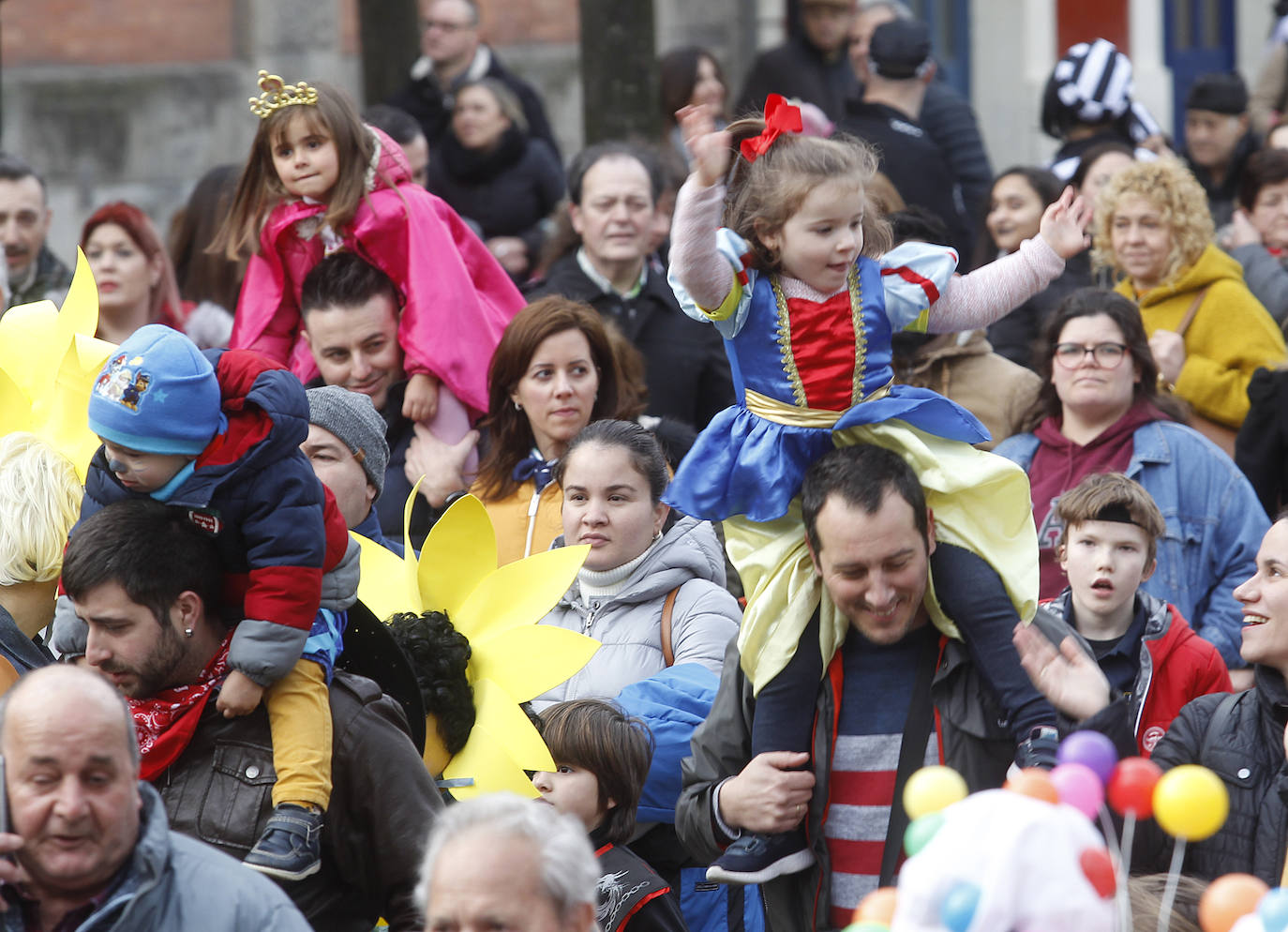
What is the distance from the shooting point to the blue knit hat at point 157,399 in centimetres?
370

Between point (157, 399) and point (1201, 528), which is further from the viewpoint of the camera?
point (1201, 528)

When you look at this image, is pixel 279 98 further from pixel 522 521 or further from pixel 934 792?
pixel 934 792

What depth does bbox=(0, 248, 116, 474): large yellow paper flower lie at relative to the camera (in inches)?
175

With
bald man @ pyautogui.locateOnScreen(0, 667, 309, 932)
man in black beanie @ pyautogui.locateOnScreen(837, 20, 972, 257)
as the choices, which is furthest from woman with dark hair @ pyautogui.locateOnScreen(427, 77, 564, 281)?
bald man @ pyautogui.locateOnScreen(0, 667, 309, 932)

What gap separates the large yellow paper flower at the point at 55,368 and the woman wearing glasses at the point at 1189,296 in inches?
154

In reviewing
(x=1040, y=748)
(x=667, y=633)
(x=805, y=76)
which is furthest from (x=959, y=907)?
(x=805, y=76)

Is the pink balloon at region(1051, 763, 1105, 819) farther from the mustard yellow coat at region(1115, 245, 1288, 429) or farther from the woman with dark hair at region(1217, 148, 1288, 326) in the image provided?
the woman with dark hair at region(1217, 148, 1288, 326)

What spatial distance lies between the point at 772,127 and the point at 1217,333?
10.9ft

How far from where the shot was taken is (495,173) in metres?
9.09

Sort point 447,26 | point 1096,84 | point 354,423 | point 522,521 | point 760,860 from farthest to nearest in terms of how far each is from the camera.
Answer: point 447,26 → point 1096,84 → point 522,521 → point 354,423 → point 760,860

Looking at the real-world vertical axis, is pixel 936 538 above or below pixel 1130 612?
above

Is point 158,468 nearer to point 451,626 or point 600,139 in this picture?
point 451,626

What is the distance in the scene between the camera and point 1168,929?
3.25 m

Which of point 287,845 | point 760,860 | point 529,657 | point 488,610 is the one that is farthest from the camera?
point 488,610
